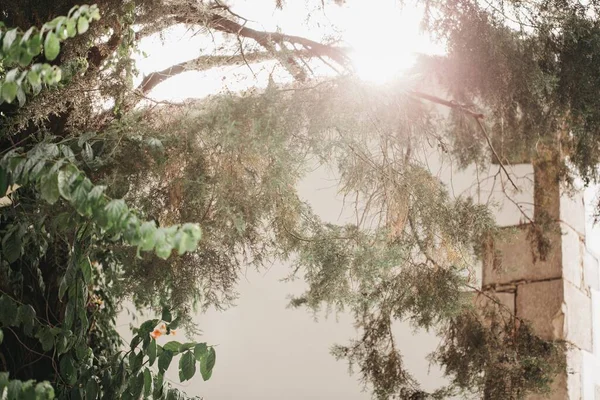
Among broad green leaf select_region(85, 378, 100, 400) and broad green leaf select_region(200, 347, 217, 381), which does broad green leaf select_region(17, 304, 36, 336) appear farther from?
broad green leaf select_region(200, 347, 217, 381)

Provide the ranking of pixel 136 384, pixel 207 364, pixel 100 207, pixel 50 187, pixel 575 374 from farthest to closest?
pixel 575 374 < pixel 136 384 < pixel 207 364 < pixel 50 187 < pixel 100 207

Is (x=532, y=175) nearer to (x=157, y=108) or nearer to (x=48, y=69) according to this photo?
(x=157, y=108)

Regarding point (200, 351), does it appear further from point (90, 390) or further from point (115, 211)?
point (115, 211)

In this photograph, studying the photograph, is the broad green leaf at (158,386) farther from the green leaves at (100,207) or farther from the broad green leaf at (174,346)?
the green leaves at (100,207)

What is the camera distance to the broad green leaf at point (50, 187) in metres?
1.90

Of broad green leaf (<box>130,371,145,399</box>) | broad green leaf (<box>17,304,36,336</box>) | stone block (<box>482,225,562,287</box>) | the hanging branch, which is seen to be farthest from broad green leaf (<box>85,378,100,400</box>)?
stone block (<box>482,225,562,287</box>)

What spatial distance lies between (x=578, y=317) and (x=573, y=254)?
317 millimetres

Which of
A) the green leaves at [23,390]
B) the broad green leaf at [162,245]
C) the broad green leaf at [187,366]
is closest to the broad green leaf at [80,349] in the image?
the broad green leaf at [187,366]

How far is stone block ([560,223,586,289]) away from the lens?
4190mm

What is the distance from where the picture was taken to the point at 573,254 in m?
4.30

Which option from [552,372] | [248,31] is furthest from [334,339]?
[248,31]

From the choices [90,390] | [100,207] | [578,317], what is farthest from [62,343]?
[578,317]

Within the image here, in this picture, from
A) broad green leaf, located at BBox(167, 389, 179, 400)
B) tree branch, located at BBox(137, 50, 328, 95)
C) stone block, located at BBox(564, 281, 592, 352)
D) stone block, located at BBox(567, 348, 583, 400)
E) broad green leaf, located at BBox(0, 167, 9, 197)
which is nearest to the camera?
broad green leaf, located at BBox(0, 167, 9, 197)

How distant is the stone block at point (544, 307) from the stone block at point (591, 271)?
35 cm
